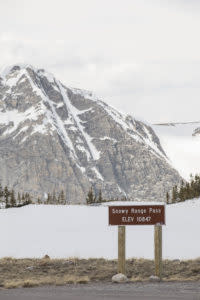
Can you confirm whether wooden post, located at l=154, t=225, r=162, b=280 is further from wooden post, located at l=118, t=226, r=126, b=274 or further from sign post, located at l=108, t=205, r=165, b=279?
wooden post, located at l=118, t=226, r=126, b=274

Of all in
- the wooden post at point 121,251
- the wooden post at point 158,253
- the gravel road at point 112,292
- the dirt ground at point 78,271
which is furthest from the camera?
the wooden post at point 121,251

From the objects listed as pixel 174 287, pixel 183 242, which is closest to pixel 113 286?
pixel 174 287

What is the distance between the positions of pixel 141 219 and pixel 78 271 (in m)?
3.87

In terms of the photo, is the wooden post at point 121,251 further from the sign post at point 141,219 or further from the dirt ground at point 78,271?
the dirt ground at point 78,271

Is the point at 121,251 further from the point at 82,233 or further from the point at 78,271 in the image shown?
the point at 82,233

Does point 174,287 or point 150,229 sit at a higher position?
point 150,229

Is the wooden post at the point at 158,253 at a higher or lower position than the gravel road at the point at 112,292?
higher

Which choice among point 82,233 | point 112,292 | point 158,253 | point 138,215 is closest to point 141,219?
point 138,215

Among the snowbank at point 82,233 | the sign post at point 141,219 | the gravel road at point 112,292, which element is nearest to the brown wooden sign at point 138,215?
the sign post at point 141,219

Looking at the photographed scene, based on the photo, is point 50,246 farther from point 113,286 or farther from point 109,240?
point 113,286

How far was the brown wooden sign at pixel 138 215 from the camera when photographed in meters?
19.8

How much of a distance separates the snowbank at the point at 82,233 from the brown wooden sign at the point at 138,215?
10.2m

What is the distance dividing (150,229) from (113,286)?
31707 mm

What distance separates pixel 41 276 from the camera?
21.5 m
